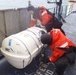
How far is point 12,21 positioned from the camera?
3.16 m

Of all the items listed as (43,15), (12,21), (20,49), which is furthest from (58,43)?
(12,21)

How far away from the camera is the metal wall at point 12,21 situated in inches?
113

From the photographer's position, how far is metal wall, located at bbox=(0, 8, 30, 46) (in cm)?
286

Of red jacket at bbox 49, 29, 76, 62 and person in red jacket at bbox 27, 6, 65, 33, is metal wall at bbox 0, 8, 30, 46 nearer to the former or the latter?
person in red jacket at bbox 27, 6, 65, 33

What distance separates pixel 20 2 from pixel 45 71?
2348mm

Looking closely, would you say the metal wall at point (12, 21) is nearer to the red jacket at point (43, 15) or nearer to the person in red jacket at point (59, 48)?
the red jacket at point (43, 15)

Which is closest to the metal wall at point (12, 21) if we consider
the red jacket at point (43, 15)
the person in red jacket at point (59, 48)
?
the red jacket at point (43, 15)

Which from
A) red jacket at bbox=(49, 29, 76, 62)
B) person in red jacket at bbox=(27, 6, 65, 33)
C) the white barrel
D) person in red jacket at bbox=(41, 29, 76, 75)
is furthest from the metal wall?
red jacket at bbox=(49, 29, 76, 62)

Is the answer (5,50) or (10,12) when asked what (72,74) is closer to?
(5,50)

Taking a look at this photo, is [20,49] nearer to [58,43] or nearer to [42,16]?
[58,43]

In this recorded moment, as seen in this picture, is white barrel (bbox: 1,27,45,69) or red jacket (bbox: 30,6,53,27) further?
red jacket (bbox: 30,6,53,27)

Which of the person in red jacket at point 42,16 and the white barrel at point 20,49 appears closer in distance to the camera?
the white barrel at point 20,49

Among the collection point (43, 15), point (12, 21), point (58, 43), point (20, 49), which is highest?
point (43, 15)

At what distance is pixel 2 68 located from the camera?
8.64ft
